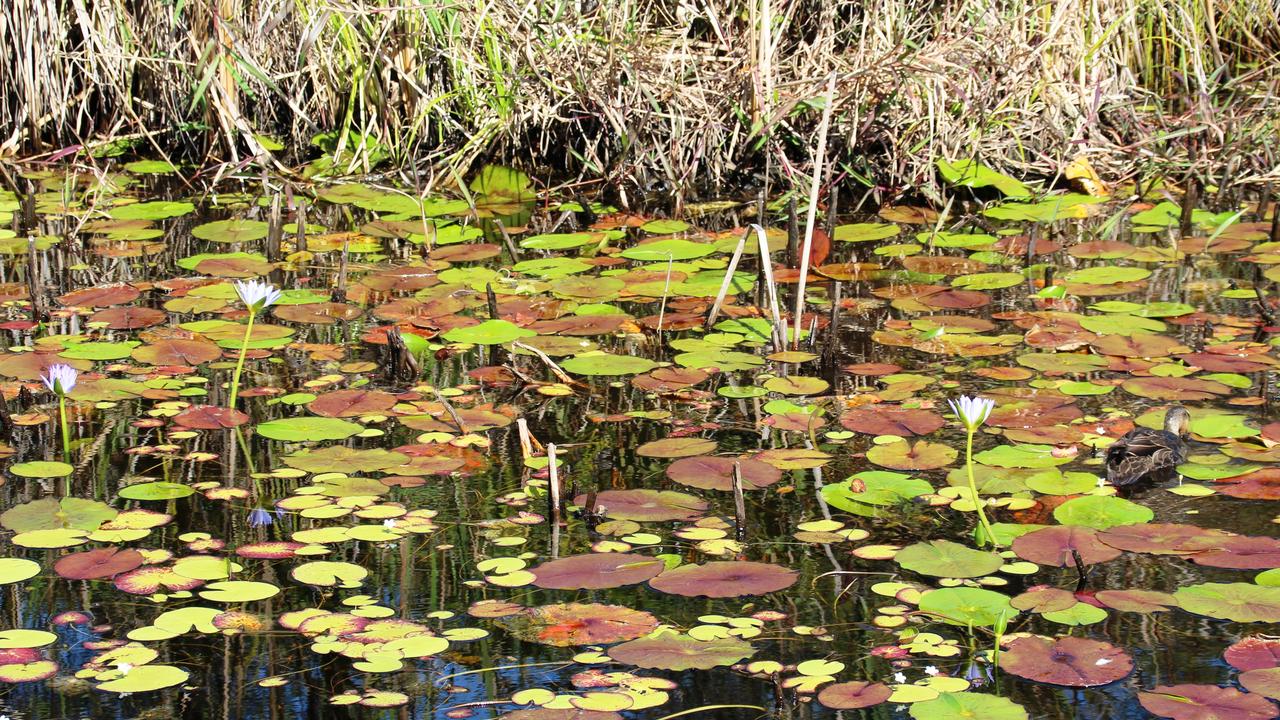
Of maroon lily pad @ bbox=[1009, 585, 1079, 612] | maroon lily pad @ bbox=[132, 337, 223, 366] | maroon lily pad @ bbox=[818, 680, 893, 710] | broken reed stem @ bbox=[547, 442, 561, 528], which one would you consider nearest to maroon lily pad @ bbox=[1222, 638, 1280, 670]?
maroon lily pad @ bbox=[1009, 585, 1079, 612]

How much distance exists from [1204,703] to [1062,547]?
60cm

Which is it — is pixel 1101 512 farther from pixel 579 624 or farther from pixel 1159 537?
pixel 579 624

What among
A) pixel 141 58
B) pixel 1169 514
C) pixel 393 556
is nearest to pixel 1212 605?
pixel 1169 514

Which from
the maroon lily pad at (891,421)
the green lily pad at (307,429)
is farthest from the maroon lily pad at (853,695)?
the green lily pad at (307,429)

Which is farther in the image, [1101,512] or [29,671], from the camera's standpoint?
[1101,512]

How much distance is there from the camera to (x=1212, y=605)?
2553 mm

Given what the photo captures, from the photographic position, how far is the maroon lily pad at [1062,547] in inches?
109

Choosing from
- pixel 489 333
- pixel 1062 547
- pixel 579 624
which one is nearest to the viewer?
pixel 579 624

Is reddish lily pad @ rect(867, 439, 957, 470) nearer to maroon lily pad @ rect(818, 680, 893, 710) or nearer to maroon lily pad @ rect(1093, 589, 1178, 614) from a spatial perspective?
maroon lily pad @ rect(1093, 589, 1178, 614)

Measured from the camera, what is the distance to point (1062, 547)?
9.21ft

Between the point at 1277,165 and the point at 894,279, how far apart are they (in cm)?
212

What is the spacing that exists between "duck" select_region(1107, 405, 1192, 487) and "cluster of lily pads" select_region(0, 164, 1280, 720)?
0.06 m

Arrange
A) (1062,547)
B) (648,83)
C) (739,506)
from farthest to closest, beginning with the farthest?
(648,83)
(739,506)
(1062,547)

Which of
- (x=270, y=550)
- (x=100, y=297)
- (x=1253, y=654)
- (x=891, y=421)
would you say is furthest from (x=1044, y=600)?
(x=100, y=297)
